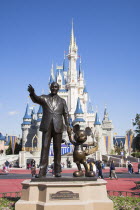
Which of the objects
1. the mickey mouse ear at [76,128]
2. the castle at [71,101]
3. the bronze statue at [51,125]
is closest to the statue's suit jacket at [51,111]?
the bronze statue at [51,125]

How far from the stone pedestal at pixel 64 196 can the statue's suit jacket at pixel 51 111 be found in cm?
149

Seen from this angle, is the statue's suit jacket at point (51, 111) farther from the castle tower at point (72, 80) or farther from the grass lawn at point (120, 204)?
the castle tower at point (72, 80)

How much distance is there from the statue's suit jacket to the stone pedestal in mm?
1488

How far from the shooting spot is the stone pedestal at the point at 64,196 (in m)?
5.83

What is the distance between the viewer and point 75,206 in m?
5.81

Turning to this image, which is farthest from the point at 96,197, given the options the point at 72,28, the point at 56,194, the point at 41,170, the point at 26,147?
the point at 72,28

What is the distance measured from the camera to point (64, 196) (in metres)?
5.96

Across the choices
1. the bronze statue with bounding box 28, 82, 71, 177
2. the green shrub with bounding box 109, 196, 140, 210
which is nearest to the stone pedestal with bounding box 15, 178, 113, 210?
the bronze statue with bounding box 28, 82, 71, 177

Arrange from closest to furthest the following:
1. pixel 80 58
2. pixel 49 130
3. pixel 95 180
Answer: pixel 95 180, pixel 49 130, pixel 80 58

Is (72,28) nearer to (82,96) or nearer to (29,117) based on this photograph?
(82,96)

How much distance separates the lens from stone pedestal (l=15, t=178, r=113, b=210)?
583 cm

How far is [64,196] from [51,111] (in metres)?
2.28

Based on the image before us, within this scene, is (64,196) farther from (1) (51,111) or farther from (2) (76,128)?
(1) (51,111)

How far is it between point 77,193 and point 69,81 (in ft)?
192
